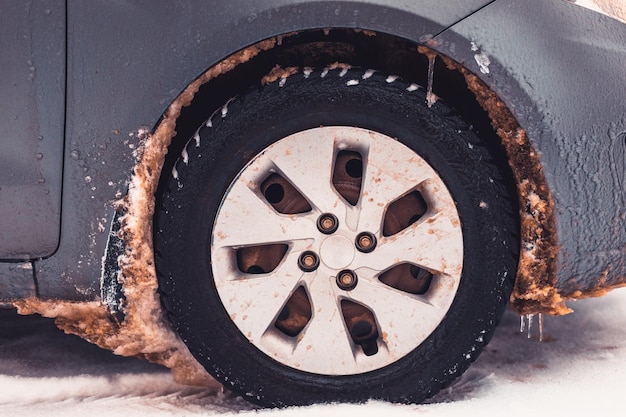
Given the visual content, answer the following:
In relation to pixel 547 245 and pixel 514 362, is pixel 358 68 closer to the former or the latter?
pixel 547 245

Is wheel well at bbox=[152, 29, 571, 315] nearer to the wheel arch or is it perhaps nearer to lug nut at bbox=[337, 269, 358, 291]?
the wheel arch

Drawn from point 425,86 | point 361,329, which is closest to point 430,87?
point 425,86

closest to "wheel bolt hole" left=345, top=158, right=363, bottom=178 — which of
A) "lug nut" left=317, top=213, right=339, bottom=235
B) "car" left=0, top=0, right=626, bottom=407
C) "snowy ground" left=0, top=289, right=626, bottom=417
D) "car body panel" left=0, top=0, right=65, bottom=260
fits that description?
"car" left=0, top=0, right=626, bottom=407

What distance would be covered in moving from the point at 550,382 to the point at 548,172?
68 centimetres

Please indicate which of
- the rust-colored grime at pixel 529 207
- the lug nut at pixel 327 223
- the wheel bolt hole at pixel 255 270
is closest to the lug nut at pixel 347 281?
the lug nut at pixel 327 223

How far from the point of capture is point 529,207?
1625 mm

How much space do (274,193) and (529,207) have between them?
71 centimetres

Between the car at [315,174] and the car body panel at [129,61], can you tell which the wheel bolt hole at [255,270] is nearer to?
the car at [315,174]

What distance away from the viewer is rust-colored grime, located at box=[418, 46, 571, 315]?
158 cm

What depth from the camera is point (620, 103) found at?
5.19ft

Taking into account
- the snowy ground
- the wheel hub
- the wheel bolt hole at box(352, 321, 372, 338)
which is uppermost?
the wheel hub

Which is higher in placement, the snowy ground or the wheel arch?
the wheel arch

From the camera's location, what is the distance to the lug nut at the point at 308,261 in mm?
1632

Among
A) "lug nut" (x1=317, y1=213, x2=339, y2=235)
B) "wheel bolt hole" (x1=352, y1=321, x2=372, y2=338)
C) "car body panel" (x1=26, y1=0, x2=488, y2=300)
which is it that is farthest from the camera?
"wheel bolt hole" (x1=352, y1=321, x2=372, y2=338)
